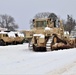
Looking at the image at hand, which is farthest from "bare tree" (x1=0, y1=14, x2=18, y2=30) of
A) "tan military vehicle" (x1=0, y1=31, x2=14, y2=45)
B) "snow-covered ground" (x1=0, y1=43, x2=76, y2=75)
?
"snow-covered ground" (x1=0, y1=43, x2=76, y2=75)

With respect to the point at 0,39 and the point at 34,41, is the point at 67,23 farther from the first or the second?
the point at 34,41

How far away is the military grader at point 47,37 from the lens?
32.9 metres

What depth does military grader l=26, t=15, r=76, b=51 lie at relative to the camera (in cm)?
3294

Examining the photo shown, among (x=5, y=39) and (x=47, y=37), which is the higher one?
(x=47, y=37)

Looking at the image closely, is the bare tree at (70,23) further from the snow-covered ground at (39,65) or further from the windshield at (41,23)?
the snow-covered ground at (39,65)

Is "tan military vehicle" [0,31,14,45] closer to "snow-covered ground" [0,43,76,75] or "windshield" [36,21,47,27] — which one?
"windshield" [36,21,47,27]

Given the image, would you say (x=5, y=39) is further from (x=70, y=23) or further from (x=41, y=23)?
(x=70, y=23)

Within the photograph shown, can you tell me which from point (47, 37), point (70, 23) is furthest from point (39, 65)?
point (70, 23)

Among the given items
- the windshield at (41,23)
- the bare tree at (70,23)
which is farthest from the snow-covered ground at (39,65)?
the bare tree at (70,23)

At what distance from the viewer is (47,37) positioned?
33906 mm

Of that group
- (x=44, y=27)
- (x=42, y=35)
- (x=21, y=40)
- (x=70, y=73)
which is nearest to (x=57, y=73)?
(x=70, y=73)

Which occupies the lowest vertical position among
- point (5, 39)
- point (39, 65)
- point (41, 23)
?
point (5, 39)

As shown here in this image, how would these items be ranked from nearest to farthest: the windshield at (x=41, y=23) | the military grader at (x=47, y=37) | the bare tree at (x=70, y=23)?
the military grader at (x=47, y=37) < the windshield at (x=41, y=23) < the bare tree at (x=70, y=23)

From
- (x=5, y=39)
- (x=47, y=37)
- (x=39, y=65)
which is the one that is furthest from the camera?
(x=5, y=39)
